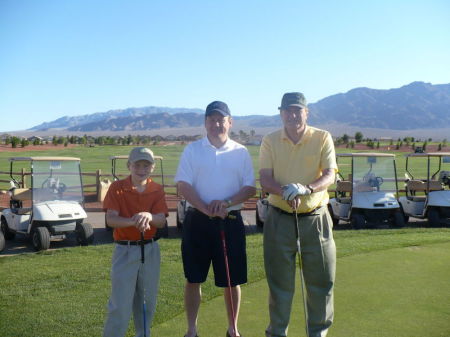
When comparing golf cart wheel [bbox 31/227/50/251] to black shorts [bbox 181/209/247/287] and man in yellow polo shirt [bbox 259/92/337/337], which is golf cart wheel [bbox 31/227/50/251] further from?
man in yellow polo shirt [bbox 259/92/337/337]

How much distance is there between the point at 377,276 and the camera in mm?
5336

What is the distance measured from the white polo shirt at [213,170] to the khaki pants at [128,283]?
0.54m

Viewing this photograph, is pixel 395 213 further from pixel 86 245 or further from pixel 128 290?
pixel 128 290

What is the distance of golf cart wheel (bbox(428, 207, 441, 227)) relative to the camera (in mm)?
10125

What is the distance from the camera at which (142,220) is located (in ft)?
10.8

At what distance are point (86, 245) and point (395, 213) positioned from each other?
18.7ft

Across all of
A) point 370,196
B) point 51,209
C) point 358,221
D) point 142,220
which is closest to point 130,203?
point 142,220

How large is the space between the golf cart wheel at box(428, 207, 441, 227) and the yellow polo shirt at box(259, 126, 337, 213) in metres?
7.39

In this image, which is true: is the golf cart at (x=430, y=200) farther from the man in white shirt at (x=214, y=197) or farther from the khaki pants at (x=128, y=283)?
the khaki pants at (x=128, y=283)

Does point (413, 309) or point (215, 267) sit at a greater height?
point (215, 267)

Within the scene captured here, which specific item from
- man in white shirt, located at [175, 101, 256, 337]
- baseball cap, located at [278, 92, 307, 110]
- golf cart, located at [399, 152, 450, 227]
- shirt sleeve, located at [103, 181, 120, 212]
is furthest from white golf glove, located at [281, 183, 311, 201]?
golf cart, located at [399, 152, 450, 227]

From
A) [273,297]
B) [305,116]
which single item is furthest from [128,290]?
[305,116]

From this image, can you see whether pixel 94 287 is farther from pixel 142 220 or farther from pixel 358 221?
pixel 358 221

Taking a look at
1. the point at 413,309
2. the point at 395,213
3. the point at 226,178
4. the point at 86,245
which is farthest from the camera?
the point at 395,213
